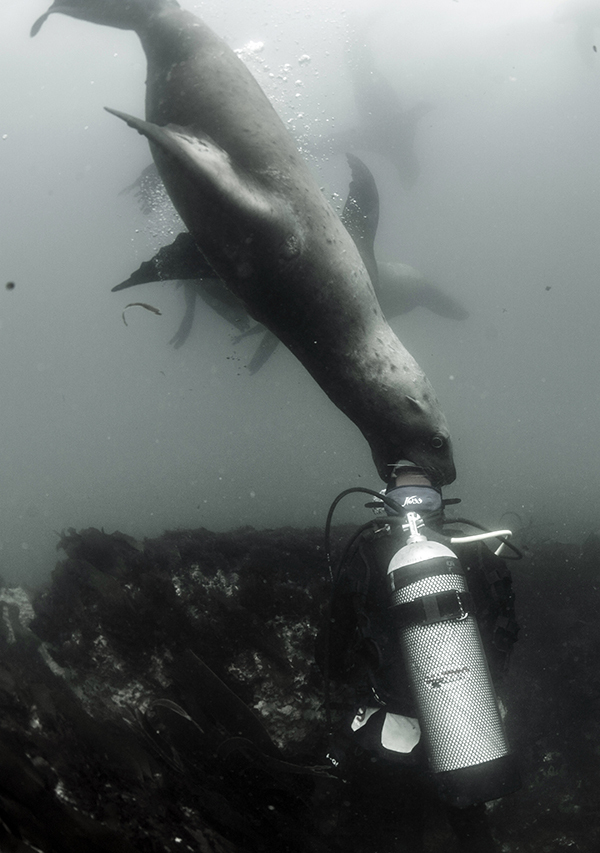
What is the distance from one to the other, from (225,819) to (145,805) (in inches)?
29.5

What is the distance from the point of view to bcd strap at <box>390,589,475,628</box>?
2.29 m

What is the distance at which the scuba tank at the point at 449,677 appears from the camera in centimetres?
211

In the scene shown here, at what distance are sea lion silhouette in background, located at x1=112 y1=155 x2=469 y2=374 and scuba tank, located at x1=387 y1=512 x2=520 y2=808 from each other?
97.6 inches

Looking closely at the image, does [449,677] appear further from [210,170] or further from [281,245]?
[210,170]

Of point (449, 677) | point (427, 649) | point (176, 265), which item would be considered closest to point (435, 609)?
point (427, 649)

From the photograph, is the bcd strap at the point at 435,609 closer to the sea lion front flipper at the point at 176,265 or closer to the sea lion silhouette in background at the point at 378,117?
the sea lion front flipper at the point at 176,265

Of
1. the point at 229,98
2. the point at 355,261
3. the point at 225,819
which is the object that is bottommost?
the point at 225,819

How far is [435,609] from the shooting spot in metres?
2.29

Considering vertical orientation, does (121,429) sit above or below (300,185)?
below

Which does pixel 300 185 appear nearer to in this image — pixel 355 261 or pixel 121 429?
pixel 355 261

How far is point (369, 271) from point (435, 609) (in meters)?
3.84

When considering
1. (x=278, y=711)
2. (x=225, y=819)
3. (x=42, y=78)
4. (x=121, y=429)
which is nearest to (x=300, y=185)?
(x=225, y=819)

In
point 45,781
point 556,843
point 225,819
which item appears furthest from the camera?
point 556,843

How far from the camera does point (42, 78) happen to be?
2717 cm
